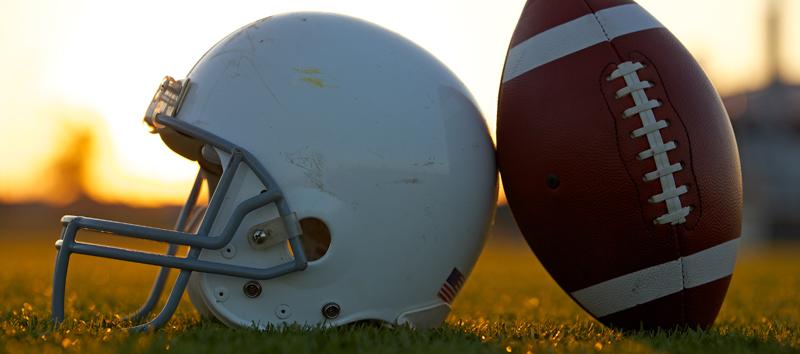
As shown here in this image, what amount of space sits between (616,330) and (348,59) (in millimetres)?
1298

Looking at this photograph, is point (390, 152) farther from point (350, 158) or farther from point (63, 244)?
point (63, 244)

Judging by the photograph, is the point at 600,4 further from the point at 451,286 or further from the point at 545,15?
the point at 451,286

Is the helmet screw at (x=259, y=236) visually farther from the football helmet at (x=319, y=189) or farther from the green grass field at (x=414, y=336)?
the green grass field at (x=414, y=336)

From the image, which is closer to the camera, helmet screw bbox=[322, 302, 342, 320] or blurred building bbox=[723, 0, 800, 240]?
helmet screw bbox=[322, 302, 342, 320]

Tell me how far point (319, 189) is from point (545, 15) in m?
0.98

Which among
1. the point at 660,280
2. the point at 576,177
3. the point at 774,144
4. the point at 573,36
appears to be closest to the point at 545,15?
the point at 573,36

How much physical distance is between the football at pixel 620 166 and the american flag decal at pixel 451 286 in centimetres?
27

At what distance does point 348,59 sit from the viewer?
2.81 metres

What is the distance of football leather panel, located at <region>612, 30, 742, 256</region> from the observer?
2689 millimetres

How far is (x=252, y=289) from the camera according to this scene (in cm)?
268

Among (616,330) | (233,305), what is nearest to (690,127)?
(616,330)

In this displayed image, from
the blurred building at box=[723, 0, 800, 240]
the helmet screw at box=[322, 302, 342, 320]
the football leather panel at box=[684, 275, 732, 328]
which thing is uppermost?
the helmet screw at box=[322, 302, 342, 320]

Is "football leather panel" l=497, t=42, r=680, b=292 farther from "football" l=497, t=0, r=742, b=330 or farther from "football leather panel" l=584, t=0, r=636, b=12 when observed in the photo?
"football leather panel" l=584, t=0, r=636, b=12

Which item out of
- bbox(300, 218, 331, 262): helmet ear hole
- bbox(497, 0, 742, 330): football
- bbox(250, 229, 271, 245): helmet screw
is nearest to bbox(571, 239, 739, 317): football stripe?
bbox(497, 0, 742, 330): football
